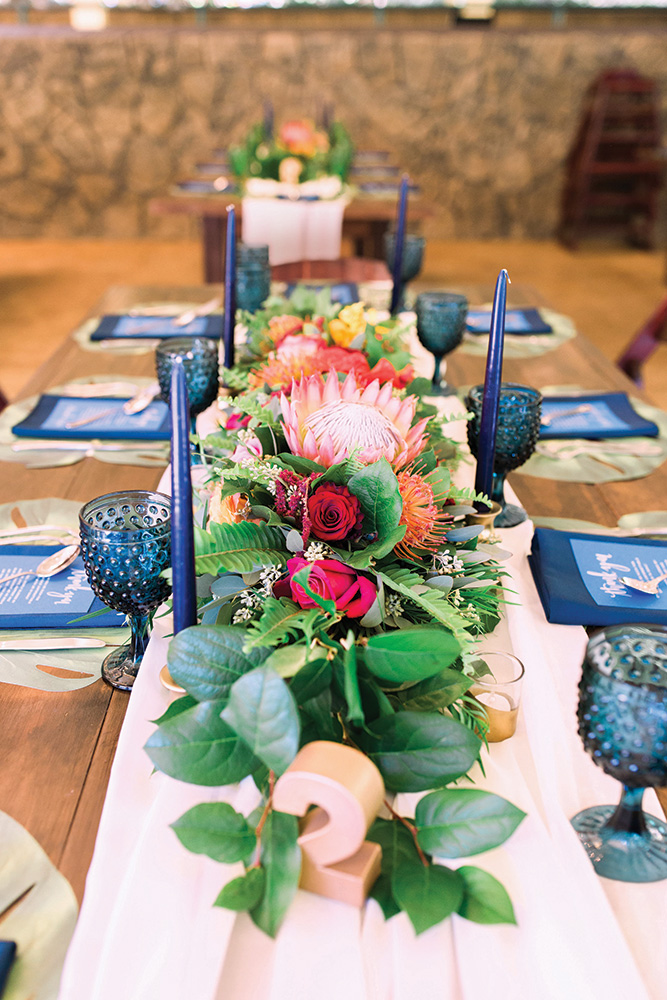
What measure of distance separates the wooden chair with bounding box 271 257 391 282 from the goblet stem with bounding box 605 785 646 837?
187 cm

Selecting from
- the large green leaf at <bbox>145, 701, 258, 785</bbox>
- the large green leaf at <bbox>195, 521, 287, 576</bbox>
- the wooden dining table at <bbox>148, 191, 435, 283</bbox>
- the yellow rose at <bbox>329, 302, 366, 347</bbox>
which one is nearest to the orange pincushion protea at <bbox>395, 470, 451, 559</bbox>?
the large green leaf at <bbox>195, 521, 287, 576</bbox>

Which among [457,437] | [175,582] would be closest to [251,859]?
[175,582]

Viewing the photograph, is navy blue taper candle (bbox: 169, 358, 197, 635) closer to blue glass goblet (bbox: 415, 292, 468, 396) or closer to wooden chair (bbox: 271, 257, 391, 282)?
blue glass goblet (bbox: 415, 292, 468, 396)

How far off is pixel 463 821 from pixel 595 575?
18.1 inches

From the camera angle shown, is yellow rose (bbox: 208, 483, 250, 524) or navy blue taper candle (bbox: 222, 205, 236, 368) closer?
yellow rose (bbox: 208, 483, 250, 524)

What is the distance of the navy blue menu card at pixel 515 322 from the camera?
186cm

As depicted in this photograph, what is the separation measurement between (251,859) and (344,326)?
82 centimetres

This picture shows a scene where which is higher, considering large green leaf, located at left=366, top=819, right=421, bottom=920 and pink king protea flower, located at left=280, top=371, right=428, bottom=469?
pink king protea flower, located at left=280, top=371, right=428, bottom=469

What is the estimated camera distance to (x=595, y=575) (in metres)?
0.90

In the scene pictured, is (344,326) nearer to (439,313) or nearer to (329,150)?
(439,313)

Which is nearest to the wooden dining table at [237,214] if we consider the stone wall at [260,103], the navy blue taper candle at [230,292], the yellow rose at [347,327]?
the navy blue taper candle at [230,292]

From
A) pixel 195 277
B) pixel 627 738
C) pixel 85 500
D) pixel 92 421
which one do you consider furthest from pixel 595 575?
pixel 195 277

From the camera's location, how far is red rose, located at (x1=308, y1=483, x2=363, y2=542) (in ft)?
2.15

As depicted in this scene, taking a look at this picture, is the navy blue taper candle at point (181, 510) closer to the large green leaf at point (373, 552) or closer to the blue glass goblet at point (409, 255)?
the large green leaf at point (373, 552)
